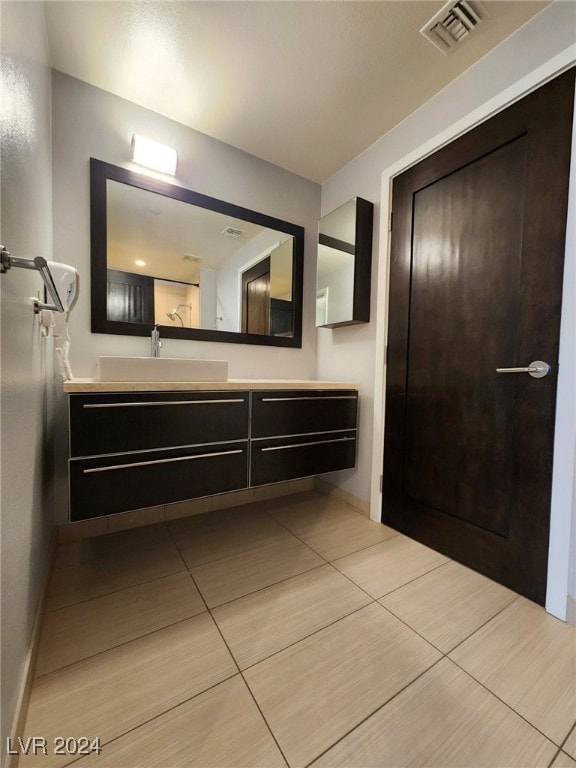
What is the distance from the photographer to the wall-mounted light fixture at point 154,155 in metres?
1.70

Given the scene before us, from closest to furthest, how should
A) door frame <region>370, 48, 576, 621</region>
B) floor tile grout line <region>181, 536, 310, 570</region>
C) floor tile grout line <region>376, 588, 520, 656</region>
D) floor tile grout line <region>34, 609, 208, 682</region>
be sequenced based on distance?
floor tile grout line <region>34, 609, 208, 682</region>, floor tile grout line <region>376, 588, 520, 656</region>, door frame <region>370, 48, 576, 621</region>, floor tile grout line <region>181, 536, 310, 570</region>

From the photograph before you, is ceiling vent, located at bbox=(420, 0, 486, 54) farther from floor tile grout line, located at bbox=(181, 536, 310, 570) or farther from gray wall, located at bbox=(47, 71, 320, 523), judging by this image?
floor tile grout line, located at bbox=(181, 536, 310, 570)

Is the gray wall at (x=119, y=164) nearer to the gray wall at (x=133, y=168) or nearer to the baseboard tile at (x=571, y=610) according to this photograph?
the gray wall at (x=133, y=168)

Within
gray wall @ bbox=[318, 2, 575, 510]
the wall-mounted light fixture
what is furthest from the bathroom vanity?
the wall-mounted light fixture

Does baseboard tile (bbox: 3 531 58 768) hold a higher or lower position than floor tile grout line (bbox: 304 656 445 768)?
higher

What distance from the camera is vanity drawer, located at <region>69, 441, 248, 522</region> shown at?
3.96 feet

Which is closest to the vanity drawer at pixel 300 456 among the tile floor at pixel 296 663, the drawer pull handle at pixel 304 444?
the drawer pull handle at pixel 304 444

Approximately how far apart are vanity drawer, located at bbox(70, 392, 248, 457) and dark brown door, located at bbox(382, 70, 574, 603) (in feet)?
3.24

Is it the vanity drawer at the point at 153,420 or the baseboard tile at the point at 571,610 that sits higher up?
the vanity drawer at the point at 153,420

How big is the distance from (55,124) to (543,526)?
292cm

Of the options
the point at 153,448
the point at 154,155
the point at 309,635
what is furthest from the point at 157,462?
the point at 154,155

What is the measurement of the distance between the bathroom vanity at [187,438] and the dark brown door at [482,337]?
536 mm

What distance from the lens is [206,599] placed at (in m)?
1.27

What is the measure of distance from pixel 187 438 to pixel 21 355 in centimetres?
69
